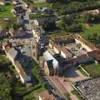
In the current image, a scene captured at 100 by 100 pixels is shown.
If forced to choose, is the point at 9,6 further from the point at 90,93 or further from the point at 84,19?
the point at 90,93

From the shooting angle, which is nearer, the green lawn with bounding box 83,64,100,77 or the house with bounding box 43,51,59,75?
the green lawn with bounding box 83,64,100,77

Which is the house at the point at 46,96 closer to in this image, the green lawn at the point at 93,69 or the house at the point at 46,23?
the green lawn at the point at 93,69

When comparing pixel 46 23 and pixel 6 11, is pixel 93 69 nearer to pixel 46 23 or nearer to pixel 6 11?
pixel 46 23

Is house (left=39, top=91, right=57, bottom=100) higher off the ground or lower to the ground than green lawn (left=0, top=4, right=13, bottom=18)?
A: lower

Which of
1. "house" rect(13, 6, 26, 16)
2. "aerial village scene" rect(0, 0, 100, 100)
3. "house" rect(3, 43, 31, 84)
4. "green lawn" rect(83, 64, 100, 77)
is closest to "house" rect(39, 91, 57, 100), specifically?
"aerial village scene" rect(0, 0, 100, 100)

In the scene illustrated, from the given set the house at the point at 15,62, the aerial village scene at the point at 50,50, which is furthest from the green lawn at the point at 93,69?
the house at the point at 15,62

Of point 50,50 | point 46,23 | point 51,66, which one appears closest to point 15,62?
point 51,66

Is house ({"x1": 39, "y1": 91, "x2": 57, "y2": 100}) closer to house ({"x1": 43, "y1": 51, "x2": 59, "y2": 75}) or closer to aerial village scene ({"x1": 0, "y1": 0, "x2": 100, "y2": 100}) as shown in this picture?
aerial village scene ({"x1": 0, "y1": 0, "x2": 100, "y2": 100})
